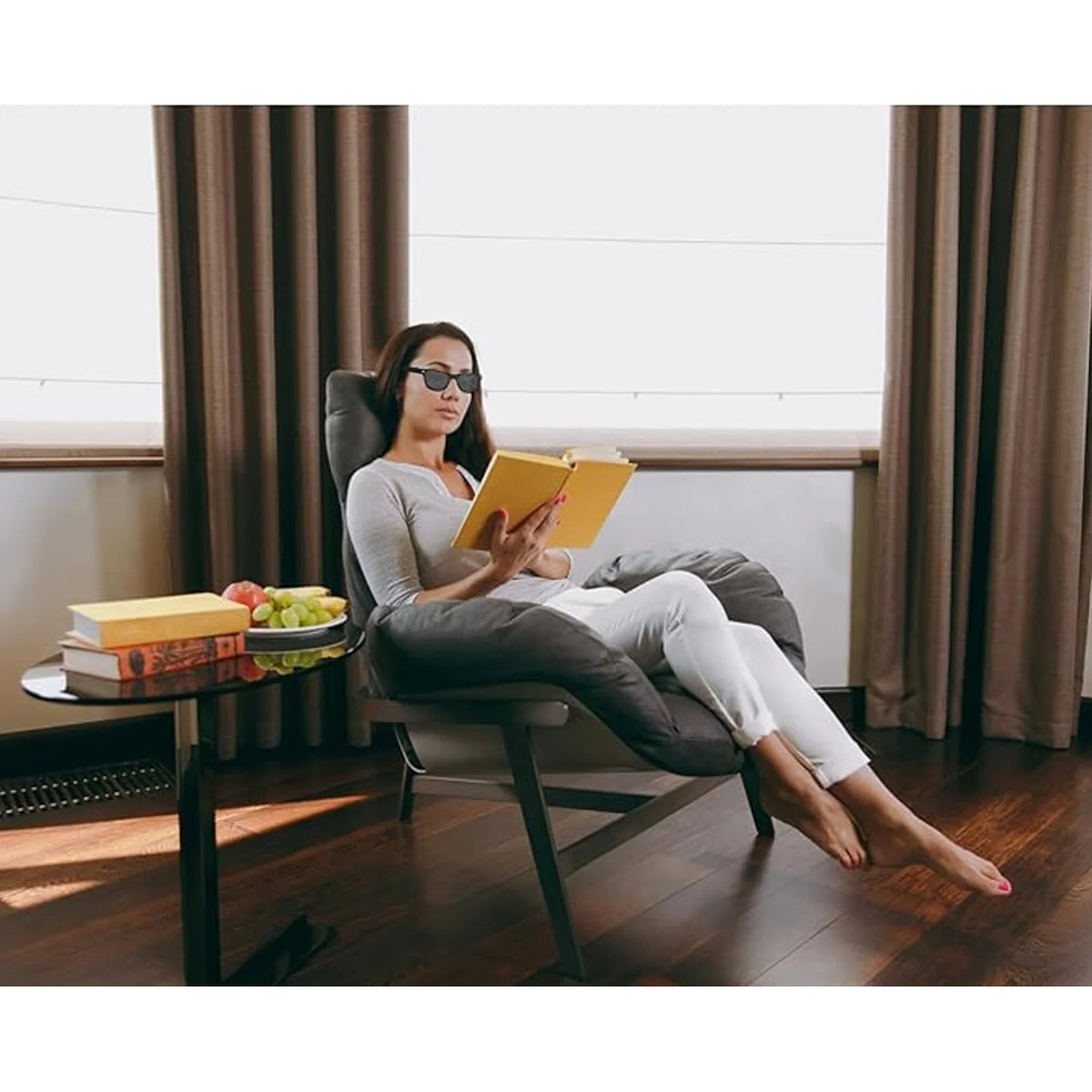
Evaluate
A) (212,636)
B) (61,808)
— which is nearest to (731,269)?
(212,636)

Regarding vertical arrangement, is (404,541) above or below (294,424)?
below

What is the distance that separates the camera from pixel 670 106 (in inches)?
123

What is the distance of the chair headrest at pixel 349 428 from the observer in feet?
7.76

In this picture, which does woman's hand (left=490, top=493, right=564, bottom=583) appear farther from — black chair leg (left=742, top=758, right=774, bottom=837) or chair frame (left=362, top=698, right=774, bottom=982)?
black chair leg (left=742, top=758, right=774, bottom=837)

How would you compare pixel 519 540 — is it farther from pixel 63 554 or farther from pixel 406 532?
pixel 63 554

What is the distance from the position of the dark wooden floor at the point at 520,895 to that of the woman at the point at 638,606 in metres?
0.16

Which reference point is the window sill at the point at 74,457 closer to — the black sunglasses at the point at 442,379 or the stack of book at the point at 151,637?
the black sunglasses at the point at 442,379

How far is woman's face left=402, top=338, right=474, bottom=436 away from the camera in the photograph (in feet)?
7.67

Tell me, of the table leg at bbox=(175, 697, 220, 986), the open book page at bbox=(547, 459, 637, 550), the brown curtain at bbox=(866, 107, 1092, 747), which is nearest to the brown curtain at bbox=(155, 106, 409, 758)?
the open book page at bbox=(547, 459, 637, 550)

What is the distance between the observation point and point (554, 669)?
1.77 m

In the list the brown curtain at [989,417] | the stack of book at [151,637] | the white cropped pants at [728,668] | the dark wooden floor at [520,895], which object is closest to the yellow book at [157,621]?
the stack of book at [151,637]

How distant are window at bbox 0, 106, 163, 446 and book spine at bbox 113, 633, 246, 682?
127cm
